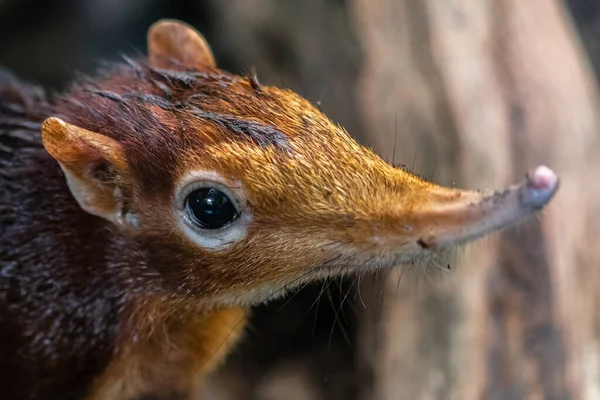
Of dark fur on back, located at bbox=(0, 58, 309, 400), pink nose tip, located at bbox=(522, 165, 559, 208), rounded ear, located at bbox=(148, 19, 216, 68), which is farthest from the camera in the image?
rounded ear, located at bbox=(148, 19, 216, 68)

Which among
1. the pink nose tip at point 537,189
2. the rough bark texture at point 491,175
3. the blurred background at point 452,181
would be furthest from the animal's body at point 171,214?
the rough bark texture at point 491,175

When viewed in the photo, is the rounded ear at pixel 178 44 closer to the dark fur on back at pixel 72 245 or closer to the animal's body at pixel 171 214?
the animal's body at pixel 171 214

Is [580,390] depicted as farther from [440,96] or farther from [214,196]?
[214,196]

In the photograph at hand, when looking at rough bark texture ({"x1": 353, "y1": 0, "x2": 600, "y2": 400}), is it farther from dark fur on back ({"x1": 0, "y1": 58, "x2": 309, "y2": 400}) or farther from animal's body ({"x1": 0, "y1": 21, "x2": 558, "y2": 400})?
dark fur on back ({"x1": 0, "y1": 58, "x2": 309, "y2": 400})

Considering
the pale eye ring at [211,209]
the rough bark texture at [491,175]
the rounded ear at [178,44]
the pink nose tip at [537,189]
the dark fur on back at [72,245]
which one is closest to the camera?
the pink nose tip at [537,189]

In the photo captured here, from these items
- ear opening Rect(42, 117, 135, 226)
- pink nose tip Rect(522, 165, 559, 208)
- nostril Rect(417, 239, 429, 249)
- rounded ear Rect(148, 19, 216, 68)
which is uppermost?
rounded ear Rect(148, 19, 216, 68)

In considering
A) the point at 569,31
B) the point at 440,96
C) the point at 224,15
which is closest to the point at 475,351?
the point at 440,96

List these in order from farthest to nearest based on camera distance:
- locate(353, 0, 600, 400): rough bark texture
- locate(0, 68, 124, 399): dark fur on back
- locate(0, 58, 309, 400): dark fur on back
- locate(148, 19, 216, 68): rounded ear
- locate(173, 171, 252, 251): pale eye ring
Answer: locate(353, 0, 600, 400): rough bark texture < locate(148, 19, 216, 68): rounded ear < locate(0, 68, 124, 399): dark fur on back < locate(0, 58, 309, 400): dark fur on back < locate(173, 171, 252, 251): pale eye ring

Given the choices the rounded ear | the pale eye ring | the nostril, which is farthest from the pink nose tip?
the rounded ear

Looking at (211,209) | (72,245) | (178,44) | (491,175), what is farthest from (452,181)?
(72,245)
